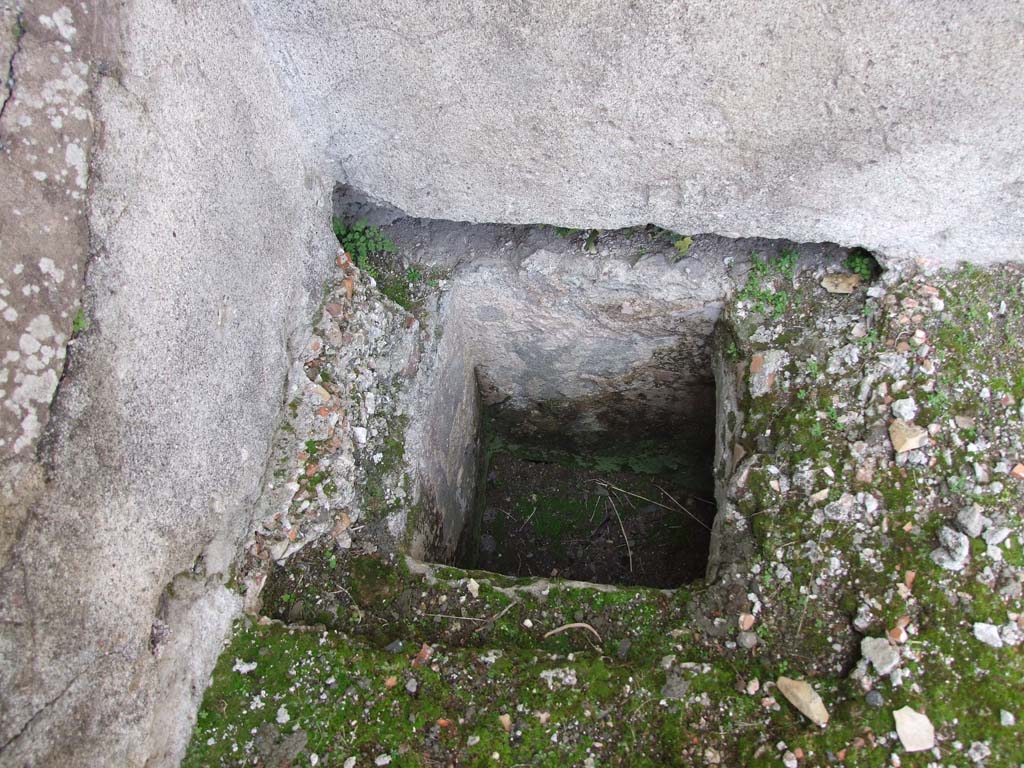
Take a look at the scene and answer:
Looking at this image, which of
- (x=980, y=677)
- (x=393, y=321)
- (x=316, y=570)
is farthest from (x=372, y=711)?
(x=980, y=677)

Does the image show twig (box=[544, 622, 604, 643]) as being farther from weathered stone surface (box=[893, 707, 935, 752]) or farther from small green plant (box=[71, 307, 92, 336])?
small green plant (box=[71, 307, 92, 336])

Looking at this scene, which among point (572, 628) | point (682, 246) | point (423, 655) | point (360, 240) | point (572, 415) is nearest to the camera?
point (423, 655)

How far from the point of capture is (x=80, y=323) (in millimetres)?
1285

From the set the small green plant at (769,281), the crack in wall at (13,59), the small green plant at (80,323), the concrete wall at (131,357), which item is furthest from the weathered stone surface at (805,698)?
the crack in wall at (13,59)

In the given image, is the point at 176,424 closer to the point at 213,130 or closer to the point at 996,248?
the point at 213,130

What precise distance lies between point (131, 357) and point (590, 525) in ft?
8.82

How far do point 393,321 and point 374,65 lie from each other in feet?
2.62

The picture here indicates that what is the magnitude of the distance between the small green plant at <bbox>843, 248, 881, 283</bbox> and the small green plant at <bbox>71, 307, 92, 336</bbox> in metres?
2.05

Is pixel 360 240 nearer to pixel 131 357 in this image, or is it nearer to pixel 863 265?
pixel 131 357

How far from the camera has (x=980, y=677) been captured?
1614 mm

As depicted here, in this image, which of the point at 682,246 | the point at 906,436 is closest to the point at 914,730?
Answer: the point at 906,436

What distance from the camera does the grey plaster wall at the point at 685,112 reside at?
1619 millimetres

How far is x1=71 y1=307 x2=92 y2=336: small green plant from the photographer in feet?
4.19

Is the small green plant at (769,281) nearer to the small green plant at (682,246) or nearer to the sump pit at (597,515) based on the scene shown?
the small green plant at (682,246)
